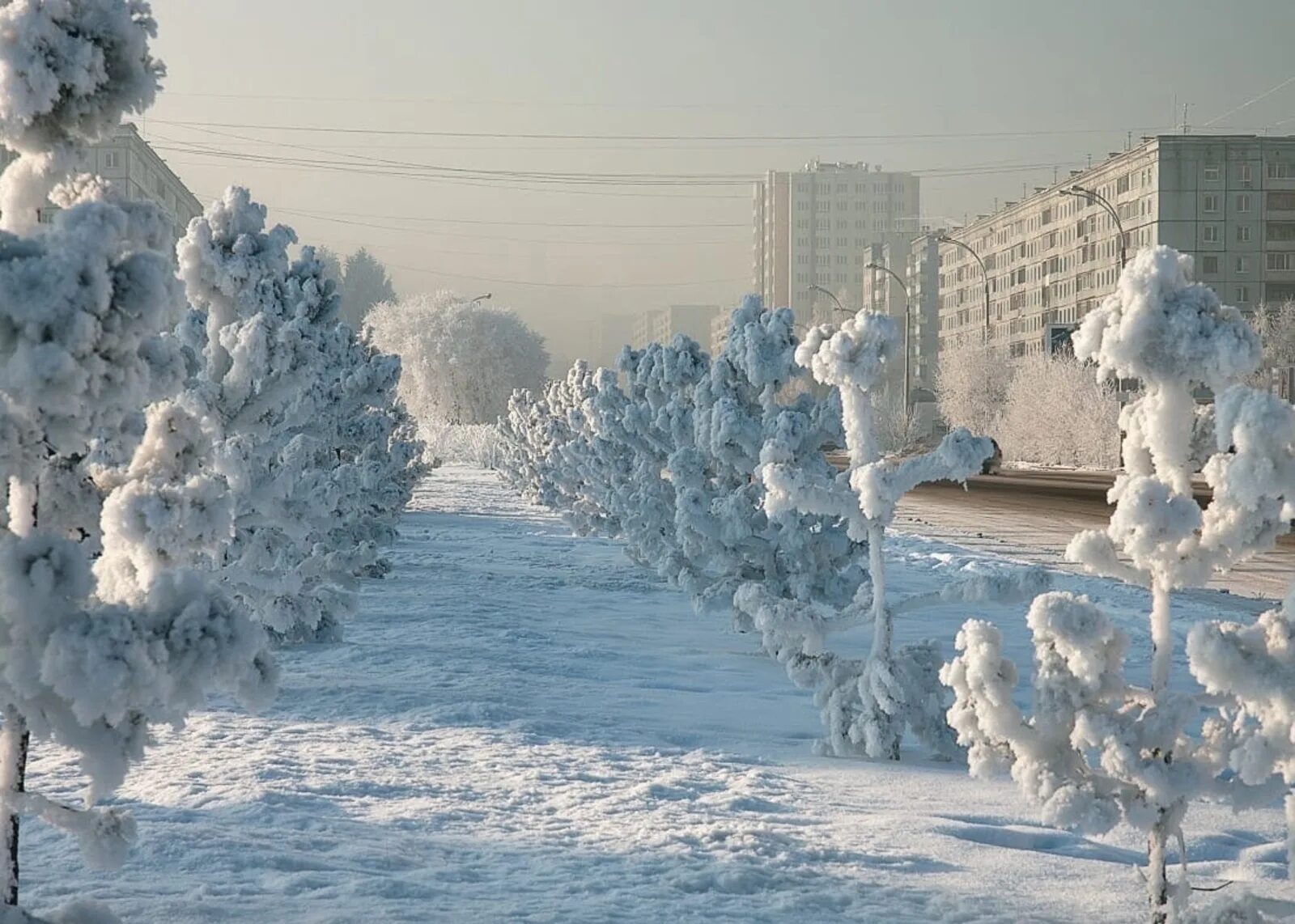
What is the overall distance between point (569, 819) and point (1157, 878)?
2.35 m

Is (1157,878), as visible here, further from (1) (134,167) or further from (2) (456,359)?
(1) (134,167)

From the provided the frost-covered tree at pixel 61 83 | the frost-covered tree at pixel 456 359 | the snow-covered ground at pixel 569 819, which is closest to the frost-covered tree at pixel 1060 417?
the frost-covered tree at pixel 456 359

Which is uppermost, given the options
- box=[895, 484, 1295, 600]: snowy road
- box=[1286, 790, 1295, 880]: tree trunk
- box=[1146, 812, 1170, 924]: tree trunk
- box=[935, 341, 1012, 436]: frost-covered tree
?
box=[935, 341, 1012, 436]: frost-covered tree

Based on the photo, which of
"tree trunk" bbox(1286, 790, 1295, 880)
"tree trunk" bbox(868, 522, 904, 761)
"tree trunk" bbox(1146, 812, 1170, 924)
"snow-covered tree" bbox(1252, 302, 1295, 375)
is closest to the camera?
"tree trunk" bbox(1286, 790, 1295, 880)

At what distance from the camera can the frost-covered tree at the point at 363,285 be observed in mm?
114688

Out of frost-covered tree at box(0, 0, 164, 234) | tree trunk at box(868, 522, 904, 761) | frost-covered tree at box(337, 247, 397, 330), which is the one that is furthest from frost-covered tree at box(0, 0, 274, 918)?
frost-covered tree at box(337, 247, 397, 330)

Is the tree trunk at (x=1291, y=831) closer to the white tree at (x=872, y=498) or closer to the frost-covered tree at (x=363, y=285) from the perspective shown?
the white tree at (x=872, y=498)

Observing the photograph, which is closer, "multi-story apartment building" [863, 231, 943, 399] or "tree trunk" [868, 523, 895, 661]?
"tree trunk" [868, 523, 895, 661]

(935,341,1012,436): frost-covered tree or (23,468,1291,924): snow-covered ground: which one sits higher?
(935,341,1012,436): frost-covered tree

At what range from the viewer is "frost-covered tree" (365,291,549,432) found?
76.6m

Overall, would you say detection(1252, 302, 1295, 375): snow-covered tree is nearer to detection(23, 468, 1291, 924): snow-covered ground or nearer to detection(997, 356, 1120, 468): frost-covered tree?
detection(997, 356, 1120, 468): frost-covered tree

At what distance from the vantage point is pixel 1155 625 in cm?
389

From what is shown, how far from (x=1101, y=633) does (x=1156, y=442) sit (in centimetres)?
59

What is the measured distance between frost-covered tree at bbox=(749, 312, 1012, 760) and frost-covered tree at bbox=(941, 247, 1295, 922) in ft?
8.42
